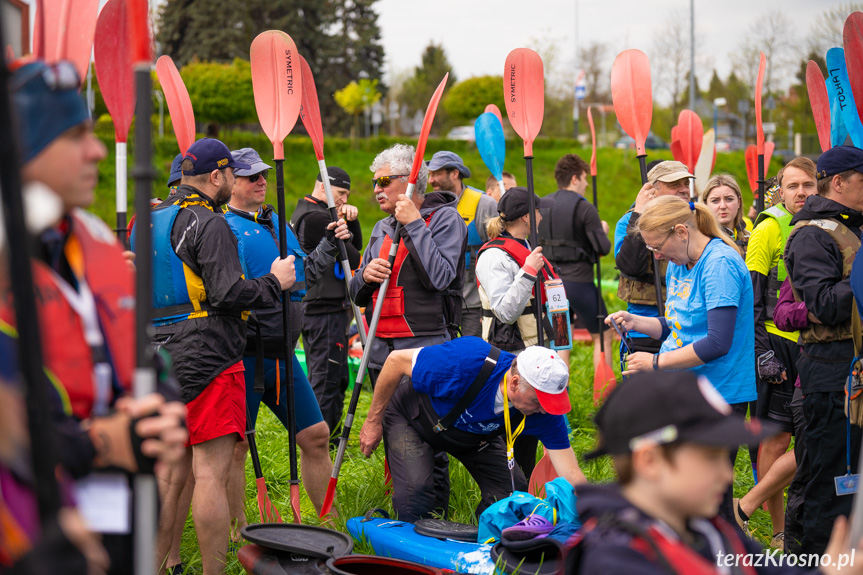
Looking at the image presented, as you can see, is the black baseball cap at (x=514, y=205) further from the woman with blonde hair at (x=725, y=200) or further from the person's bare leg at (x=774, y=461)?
the person's bare leg at (x=774, y=461)

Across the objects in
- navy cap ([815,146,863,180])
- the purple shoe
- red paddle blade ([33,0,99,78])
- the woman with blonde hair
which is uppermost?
red paddle blade ([33,0,99,78])

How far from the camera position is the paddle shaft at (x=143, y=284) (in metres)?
1.35

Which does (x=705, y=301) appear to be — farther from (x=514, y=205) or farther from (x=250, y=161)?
(x=250, y=161)

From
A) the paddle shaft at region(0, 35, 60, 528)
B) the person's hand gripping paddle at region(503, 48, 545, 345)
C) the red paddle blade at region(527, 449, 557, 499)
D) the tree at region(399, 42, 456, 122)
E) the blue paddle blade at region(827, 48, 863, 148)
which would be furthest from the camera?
the tree at region(399, 42, 456, 122)

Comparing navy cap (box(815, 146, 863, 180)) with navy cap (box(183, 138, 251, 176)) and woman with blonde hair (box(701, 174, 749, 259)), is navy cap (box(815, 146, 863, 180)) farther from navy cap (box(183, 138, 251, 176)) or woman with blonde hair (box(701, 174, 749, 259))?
navy cap (box(183, 138, 251, 176))

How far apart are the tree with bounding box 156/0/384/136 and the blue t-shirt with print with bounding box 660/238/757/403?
32467 mm

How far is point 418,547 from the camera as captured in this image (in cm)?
295

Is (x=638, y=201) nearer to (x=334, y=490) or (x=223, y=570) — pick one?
(x=334, y=490)

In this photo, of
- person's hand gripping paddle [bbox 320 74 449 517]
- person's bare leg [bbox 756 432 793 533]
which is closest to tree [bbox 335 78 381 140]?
person's hand gripping paddle [bbox 320 74 449 517]

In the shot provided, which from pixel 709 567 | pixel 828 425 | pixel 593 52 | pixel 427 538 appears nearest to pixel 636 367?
pixel 828 425

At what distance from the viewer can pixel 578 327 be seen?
8.28m

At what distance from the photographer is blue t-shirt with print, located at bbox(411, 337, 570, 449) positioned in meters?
3.24

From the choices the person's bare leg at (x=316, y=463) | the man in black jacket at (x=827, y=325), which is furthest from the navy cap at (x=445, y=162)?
the man in black jacket at (x=827, y=325)

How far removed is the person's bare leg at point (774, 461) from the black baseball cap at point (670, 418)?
2.53 meters
